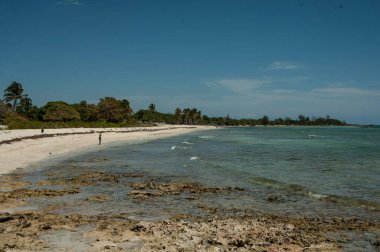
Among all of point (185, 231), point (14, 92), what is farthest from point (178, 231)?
point (14, 92)

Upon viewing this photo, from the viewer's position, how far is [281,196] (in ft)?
55.2

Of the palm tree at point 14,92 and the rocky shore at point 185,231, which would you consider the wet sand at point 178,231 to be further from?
the palm tree at point 14,92

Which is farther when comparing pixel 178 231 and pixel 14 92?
pixel 14 92

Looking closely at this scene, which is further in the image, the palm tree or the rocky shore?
the palm tree

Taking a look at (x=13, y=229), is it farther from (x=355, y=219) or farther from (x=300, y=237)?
(x=355, y=219)

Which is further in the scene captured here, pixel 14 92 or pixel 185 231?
pixel 14 92

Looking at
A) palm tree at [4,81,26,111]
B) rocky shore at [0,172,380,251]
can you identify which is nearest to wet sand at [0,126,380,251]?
rocky shore at [0,172,380,251]

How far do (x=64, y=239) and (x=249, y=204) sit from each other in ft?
25.4

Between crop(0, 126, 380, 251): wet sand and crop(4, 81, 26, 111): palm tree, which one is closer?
crop(0, 126, 380, 251): wet sand

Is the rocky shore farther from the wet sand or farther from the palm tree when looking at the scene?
the palm tree

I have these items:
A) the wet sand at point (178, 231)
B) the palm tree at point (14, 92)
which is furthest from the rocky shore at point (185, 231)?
the palm tree at point (14, 92)

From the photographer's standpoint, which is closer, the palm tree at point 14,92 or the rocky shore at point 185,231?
the rocky shore at point 185,231

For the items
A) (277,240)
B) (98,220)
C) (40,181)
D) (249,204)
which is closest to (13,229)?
(98,220)

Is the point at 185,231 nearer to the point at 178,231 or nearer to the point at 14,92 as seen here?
the point at 178,231
